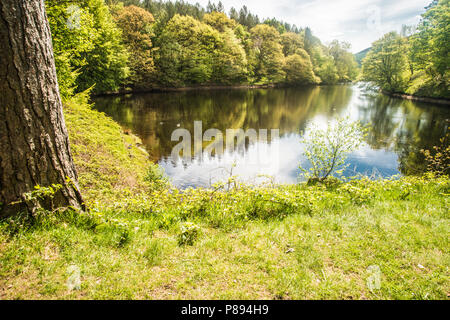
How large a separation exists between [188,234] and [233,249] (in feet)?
2.86

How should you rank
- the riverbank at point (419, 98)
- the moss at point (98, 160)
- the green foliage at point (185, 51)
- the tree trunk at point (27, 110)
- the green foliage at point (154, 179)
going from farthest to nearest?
the green foliage at point (185, 51) < the riverbank at point (419, 98) < the green foliage at point (154, 179) < the moss at point (98, 160) < the tree trunk at point (27, 110)

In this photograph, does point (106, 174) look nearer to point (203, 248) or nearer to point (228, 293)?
point (203, 248)

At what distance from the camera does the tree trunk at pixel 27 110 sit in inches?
127

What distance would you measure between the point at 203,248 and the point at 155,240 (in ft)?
2.79

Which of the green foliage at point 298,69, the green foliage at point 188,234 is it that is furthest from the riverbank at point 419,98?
the green foliage at point 188,234

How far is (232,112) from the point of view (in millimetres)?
28672

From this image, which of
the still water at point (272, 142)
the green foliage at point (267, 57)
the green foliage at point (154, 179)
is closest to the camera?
the green foliage at point (154, 179)

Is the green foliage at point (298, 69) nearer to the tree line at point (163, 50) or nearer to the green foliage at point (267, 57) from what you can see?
the tree line at point (163, 50)

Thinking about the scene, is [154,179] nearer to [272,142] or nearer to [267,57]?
[272,142]

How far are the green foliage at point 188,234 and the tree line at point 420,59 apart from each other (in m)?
47.7

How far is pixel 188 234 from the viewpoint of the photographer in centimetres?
422

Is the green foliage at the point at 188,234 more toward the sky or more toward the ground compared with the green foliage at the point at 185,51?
more toward the ground

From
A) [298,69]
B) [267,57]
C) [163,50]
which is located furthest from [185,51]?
[298,69]

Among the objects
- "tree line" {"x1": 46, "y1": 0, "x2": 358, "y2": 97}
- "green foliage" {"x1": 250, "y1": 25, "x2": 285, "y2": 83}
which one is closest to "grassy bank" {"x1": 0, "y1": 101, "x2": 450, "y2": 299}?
"tree line" {"x1": 46, "y1": 0, "x2": 358, "y2": 97}
